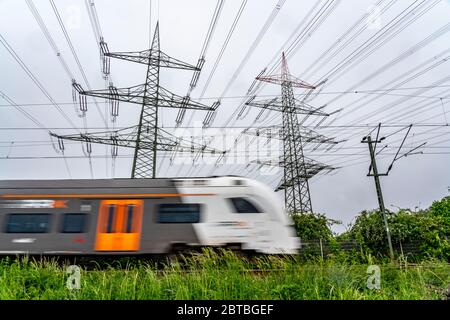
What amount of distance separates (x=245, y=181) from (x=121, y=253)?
14.9 feet

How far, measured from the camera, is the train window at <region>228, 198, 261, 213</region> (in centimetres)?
1059

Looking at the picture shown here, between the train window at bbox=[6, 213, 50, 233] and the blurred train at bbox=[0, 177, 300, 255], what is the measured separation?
0.03 metres

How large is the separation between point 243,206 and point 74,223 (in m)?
5.60

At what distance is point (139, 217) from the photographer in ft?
34.9

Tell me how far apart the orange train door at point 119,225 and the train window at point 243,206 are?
308 centimetres

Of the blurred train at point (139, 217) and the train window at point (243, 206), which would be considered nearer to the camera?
the blurred train at point (139, 217)

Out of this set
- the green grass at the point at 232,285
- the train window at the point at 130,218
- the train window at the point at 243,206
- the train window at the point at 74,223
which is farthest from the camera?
the train window at the point at 74,223

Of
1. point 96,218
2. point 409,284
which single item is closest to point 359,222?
point 409,284

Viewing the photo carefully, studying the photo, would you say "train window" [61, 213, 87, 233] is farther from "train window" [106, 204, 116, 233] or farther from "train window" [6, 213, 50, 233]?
"train window" [106, 204, 116, 233]

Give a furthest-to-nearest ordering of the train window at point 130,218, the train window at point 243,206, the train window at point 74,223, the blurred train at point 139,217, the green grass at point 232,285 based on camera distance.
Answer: the train window at point 74,223 → the train window at point 243,206 → the train window at point 130,218 → the blurred train at point 139,217 → the green grass at point 232,285

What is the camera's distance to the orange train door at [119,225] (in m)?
10.3

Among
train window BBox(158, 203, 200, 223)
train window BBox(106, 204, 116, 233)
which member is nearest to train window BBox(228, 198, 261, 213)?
train window BBox(158, 203, 200, 223)

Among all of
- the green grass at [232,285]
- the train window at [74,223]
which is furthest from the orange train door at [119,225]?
the green grass at [232,285]

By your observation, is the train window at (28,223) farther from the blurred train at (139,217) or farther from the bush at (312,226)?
the bush at (312,226)
